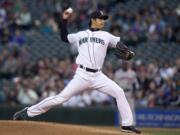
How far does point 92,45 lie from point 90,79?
52 cm

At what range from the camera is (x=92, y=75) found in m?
9.44

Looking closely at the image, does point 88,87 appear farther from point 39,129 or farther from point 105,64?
point 105,64

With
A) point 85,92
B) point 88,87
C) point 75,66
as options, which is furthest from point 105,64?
point 88,87

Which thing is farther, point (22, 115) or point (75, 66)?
point (75, 66)

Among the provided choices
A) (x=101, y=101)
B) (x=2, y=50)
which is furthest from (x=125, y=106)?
(x=2, y=50)

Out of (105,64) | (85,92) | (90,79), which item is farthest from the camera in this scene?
(105,64)

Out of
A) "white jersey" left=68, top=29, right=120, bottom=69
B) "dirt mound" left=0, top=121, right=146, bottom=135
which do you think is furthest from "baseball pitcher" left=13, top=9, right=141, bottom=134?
"dirt mound" left=0, top=121, right=146, bottom=135

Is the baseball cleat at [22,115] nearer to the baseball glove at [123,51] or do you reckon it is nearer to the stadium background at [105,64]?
the baseball glove at [123,51]

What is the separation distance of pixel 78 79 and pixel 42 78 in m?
7.24

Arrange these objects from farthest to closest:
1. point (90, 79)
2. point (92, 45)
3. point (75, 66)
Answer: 1. point (75, 66)
2. point (92, 45)
3. point (90, 79)

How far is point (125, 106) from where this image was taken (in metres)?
9.45

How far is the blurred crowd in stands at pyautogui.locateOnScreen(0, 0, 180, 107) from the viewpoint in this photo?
52.7ft

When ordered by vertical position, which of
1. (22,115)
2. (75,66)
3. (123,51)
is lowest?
(22,115)

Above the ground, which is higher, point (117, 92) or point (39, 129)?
point (117, 92)
